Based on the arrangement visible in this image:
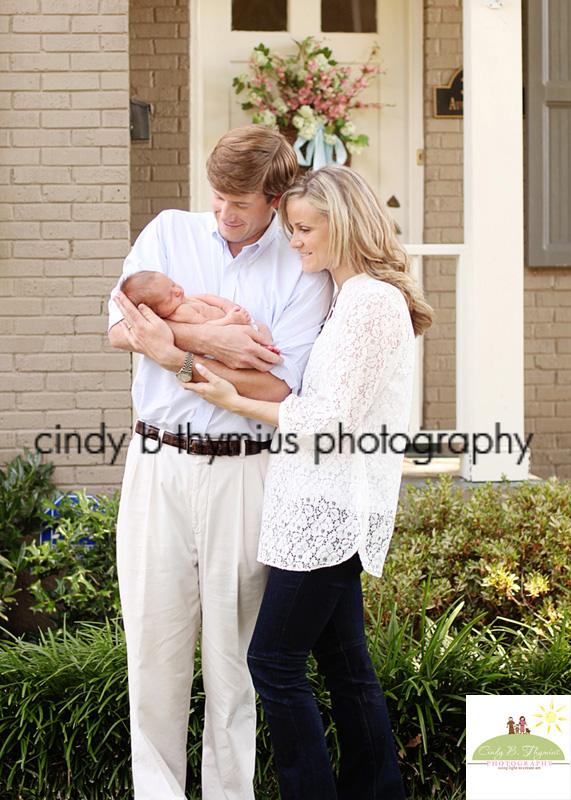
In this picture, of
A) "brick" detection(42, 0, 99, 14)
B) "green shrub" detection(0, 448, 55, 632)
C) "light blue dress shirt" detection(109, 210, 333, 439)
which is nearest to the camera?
"light blue dress shirt" detection(109, 210, 333, 439)

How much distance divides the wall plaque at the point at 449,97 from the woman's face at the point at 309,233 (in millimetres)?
3266

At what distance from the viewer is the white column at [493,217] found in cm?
386

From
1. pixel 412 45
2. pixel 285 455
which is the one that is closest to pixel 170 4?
pixel 412 45

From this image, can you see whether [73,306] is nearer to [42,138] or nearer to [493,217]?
[42,138]

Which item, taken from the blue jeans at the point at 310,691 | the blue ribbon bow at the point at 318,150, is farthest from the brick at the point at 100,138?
the blue jeans at the point at 310,691

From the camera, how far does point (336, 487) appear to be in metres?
1.98

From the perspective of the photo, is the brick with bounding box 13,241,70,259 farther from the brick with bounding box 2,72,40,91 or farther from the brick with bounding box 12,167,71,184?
the brick with bounding box 2,72,40,91

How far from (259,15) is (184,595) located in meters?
3.96

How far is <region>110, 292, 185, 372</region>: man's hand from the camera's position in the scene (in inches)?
80.6

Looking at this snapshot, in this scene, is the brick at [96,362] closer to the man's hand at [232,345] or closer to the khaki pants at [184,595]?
the khaki pants at [184,595]

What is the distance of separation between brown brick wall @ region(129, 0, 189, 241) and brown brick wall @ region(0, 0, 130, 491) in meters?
1.01

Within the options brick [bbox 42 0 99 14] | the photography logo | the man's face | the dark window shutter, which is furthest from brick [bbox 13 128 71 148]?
the photography logo

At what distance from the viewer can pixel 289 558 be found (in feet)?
6.41

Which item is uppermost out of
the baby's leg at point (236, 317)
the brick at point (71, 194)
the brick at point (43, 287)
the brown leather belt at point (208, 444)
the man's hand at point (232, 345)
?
the brick at point (71, 194)
